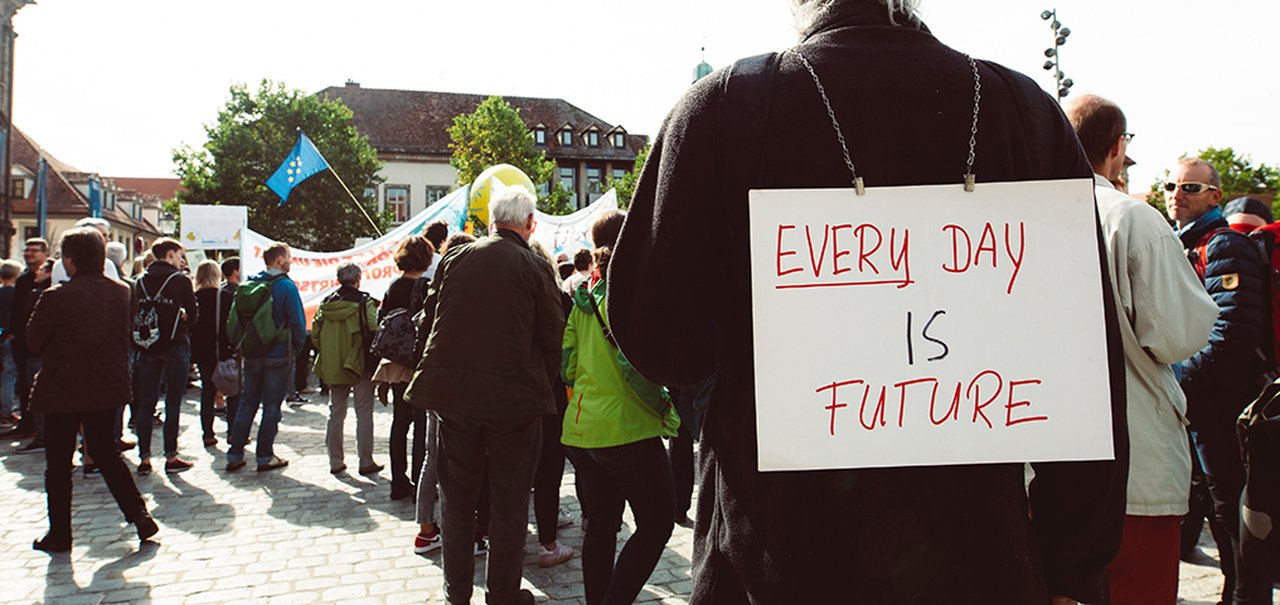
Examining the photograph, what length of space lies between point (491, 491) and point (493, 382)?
1.90 ft

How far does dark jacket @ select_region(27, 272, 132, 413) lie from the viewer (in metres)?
5.28

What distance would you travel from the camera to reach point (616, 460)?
3.80m

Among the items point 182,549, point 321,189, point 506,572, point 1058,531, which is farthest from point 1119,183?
point 321,189

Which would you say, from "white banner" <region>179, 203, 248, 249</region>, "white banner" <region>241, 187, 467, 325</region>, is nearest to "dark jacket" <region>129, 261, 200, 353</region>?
"white banner" <region>241, 187, 467, 325</region>

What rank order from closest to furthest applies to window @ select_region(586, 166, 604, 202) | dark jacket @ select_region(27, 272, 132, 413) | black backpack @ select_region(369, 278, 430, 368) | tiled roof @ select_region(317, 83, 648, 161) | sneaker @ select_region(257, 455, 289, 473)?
dark jacket @ select_region(27, 272, 132, 413), black backpack @ select_region(369, 278, 430, 368), sneaker @ select_region(257, 455, 289, 473), tiled roof @ select_region(317, 83, 648, 161), window @ select_region(586, 166, 604, 202)

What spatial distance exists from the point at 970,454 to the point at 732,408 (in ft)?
1.24

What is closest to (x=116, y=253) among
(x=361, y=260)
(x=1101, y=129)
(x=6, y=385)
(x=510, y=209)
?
(x=6, y=385)

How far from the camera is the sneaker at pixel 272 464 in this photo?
7.69m

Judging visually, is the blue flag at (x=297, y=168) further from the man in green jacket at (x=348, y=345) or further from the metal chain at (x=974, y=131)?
the metal chain at (x=974, y=131)

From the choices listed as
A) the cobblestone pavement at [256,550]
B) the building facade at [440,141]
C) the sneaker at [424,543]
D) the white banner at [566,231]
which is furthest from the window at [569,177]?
the sneaker at [424,543]

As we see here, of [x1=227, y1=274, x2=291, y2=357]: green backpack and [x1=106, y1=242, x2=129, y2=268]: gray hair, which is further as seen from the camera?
[x1=106, y1=242, x2=129, y2=268]: gray hair

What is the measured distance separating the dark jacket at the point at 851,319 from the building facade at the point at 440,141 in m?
58.2

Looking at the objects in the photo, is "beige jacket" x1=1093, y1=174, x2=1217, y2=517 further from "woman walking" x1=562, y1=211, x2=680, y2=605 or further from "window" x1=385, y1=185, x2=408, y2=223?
"window" x1=385, y1=185, x2=408, y2=223

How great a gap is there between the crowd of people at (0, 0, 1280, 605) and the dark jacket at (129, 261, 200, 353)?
1.77 m
